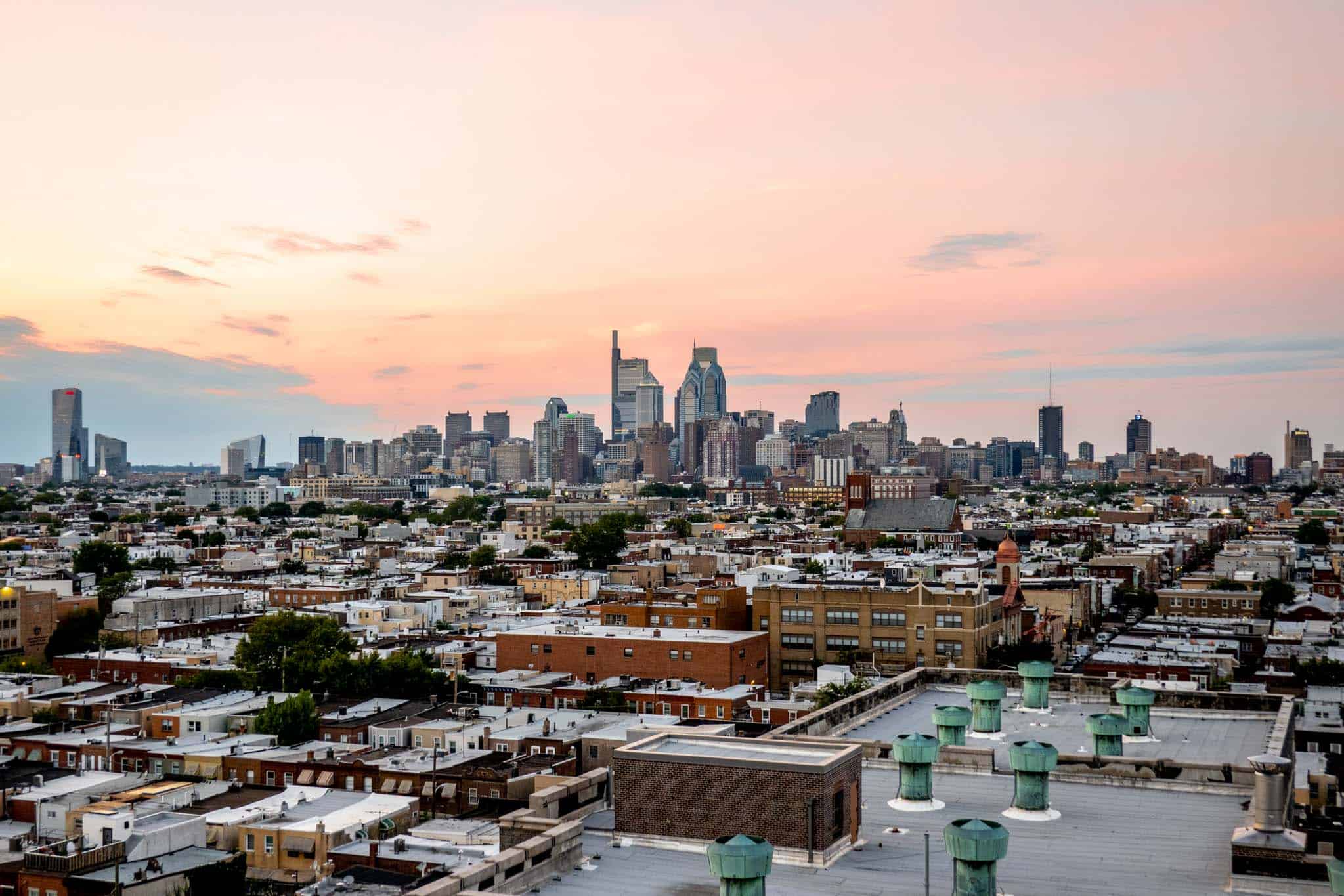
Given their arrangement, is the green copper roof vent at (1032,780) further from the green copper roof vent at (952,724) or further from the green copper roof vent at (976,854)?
the green copper roof vent at (976,854)

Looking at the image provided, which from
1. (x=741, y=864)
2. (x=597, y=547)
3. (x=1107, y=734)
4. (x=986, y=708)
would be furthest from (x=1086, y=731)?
(x=597, y=547)

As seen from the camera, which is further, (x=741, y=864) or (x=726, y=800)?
(x=726, y=800)

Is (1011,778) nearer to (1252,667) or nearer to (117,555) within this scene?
(1252,667)

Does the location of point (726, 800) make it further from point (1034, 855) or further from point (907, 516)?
point (907, 516)

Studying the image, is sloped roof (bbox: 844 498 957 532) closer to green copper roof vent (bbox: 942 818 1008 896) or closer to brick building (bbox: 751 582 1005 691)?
brick building (bbox: 751 582 1005 691)

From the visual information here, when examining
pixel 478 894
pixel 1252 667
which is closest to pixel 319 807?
pixel 478 894

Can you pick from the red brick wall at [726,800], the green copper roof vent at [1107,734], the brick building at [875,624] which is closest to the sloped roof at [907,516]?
the brick building at [875,624]
